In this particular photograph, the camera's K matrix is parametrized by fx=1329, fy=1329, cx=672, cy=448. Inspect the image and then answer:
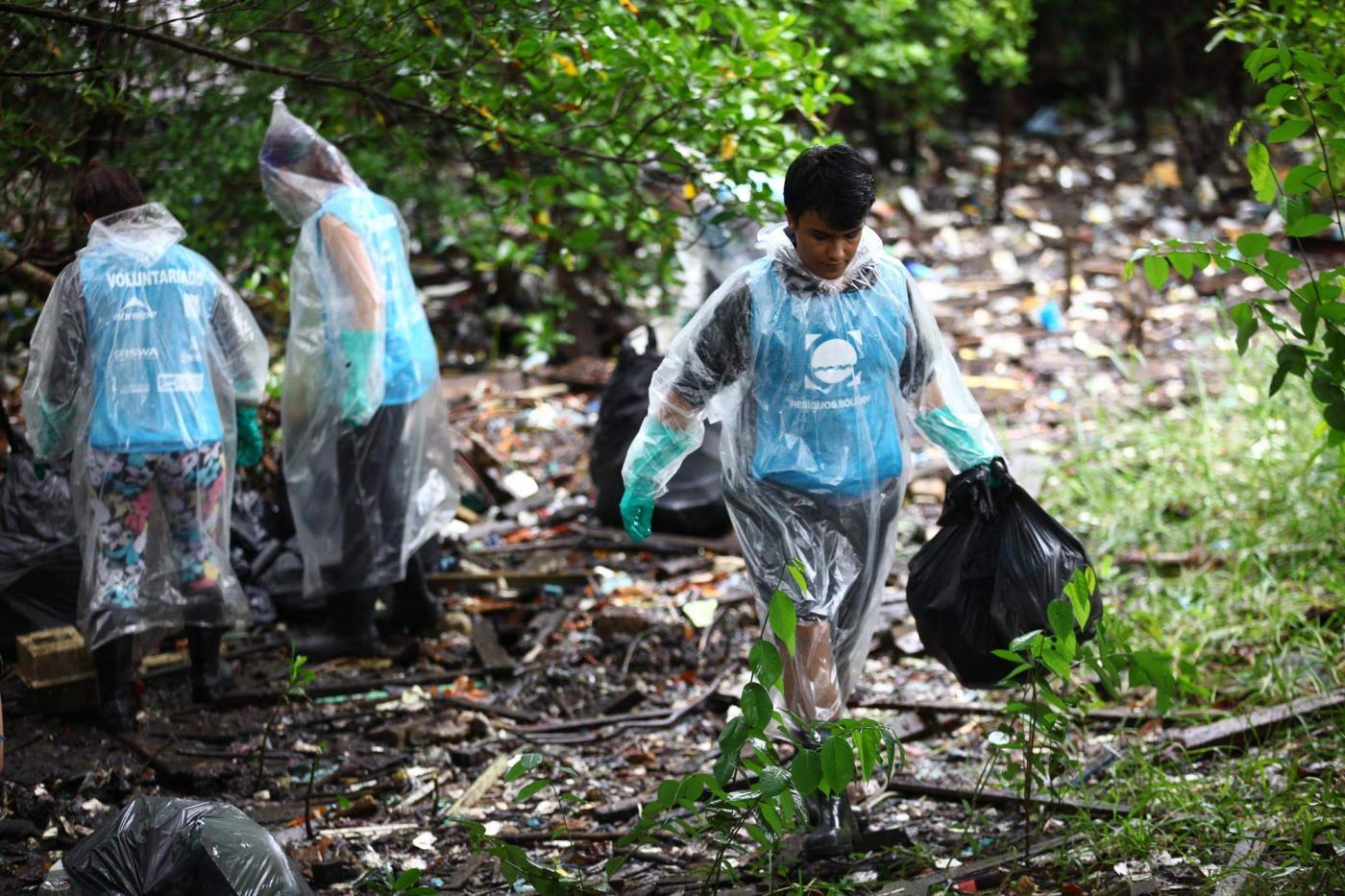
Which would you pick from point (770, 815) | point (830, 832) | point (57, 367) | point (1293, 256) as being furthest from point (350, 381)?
point (1293, 256)

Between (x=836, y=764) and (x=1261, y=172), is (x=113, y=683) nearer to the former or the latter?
(x=836, y=764)

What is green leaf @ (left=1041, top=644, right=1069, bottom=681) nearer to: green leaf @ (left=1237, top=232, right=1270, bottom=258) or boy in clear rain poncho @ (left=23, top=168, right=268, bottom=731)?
green leaf @ (left=1237, top=232, right=1270, bottom=258)

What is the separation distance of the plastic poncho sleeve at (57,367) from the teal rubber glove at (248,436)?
628mm

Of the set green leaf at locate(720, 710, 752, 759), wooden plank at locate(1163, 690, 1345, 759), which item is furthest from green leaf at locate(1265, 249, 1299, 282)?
wooden plank at locate(1163, 690, 1345, 759)

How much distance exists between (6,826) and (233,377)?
5.36 ft

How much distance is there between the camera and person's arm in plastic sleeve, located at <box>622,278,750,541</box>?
3.55 meters

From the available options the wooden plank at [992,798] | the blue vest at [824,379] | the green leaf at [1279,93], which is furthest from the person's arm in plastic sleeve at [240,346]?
the green leaf at [1279,93]

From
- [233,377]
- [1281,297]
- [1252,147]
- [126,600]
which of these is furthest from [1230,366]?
[126,600]

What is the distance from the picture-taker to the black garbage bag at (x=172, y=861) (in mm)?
2795

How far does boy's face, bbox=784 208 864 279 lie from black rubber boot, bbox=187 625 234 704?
8.57ft

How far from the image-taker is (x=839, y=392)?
3482 mm

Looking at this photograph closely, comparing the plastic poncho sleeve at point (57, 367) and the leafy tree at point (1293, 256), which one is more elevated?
the leafy tree at point (1293, 256)

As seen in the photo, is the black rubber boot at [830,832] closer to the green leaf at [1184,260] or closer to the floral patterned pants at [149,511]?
the green leaf at [1184,260]

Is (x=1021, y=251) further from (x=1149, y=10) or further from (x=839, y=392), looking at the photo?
(x=839, y=392)
